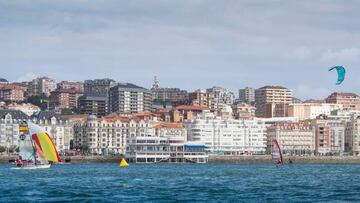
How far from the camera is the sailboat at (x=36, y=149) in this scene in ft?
313

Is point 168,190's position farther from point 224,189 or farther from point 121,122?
point 121,122

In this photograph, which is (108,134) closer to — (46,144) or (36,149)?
(46,144)

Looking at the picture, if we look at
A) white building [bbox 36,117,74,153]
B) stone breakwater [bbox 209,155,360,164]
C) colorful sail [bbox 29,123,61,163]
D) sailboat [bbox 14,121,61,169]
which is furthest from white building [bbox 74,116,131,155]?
colorful sail [bbox 29,123,61,163]

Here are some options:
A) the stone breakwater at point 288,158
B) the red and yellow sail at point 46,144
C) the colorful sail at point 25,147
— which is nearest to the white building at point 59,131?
the stone breakwater at point 288,158

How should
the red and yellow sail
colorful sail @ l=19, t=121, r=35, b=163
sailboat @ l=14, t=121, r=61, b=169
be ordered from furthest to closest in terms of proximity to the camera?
colorful sail @ l=19, t=121, r=35, b=163 < the red and yellow sail < sailboat @ l=14, t=121, r=61, b=169

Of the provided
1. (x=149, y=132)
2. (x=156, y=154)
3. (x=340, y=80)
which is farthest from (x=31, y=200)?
(x=149, y=132)

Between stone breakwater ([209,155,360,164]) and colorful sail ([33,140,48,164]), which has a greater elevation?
colorful sail ([33,140,48,164])

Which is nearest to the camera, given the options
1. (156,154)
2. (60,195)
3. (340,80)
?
(60,195)

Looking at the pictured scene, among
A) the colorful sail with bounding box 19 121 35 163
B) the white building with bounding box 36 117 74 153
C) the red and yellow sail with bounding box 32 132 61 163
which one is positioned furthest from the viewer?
the white building with bounding box 36 117 74 153

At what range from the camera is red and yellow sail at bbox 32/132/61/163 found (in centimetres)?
9569

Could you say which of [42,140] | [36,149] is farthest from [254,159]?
[42,140]

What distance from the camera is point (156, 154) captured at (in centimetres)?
16512

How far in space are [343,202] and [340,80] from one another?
78.5ft

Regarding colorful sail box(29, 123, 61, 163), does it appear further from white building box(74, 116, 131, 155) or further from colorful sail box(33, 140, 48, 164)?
white building box(74, 116, 131, 155)
